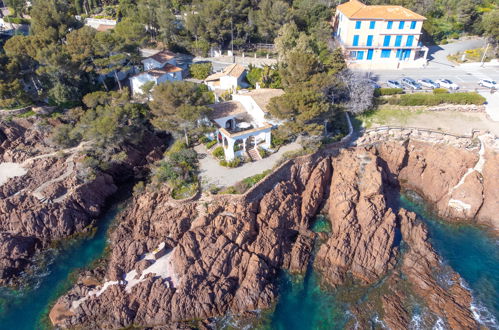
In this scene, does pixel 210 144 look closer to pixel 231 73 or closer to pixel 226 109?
pixel 226 109

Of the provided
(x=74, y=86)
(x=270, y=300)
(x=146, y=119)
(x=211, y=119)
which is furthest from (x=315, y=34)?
(x=270, y=300)

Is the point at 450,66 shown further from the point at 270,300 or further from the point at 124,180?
the point at 124,180

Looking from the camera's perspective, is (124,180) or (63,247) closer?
(63,247)

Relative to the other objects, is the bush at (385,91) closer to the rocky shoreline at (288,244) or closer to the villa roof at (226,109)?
the rocky shoreline at (288,244)

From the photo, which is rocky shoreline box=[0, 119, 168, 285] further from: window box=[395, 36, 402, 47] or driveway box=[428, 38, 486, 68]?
driveway box=[428, 38, 486, 68]

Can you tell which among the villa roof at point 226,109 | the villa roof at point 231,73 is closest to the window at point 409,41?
the villa roof at point 231,73

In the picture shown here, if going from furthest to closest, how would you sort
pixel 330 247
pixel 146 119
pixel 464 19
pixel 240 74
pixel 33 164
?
pixel 464 19, pixel 240 74, pixel 146 119, pixel 33 164, pixel 330 247
